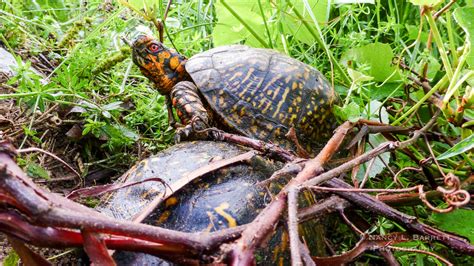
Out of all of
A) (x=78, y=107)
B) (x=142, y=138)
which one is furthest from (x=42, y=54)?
(x=142, y=138)

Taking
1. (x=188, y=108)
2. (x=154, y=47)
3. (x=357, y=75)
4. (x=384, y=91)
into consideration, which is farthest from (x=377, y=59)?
(x=154, y=47)

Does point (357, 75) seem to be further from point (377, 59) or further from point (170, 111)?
point (170, 111)

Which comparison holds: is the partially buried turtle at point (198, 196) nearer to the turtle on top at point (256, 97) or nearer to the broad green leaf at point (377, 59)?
the turtle on top at point (256, 97)

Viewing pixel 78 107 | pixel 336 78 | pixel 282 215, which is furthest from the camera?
pixel 336 78

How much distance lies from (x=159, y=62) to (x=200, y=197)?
749 millimetres

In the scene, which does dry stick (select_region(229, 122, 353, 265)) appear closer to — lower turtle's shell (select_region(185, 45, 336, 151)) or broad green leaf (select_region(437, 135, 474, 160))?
broad green leaf (select_region(437, 135, 474, 160))

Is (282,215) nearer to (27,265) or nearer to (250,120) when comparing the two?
(27,265)

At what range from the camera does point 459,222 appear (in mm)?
1198

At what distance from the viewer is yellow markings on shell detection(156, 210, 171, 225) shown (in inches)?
36.6

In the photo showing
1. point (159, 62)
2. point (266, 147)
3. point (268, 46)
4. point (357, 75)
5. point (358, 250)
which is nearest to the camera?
point (358, 250)

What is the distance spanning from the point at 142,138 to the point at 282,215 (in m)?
0.87

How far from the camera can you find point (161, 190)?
0.98 metres

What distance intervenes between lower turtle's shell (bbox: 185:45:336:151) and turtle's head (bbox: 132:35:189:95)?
0.17 m

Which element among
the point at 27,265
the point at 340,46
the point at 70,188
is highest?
the point at 27,265
